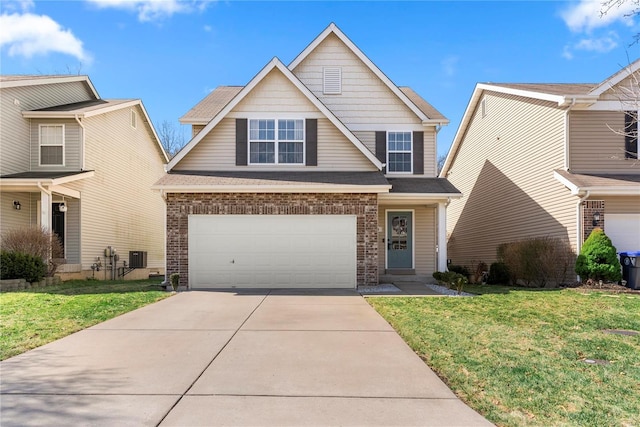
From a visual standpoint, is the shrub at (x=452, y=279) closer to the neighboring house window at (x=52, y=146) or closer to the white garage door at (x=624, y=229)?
the white garage door at (x=624, y=229)

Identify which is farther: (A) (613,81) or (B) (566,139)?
(B) (566,139)

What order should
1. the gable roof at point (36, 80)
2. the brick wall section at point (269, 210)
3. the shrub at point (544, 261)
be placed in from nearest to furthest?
1. the brick wall section at point (269, 210)
2. the shrub at point (544, 261)
3. the gable roof at point (36, 80)

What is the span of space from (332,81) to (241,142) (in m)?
4.41

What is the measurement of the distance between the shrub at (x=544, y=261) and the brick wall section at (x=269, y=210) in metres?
4.96

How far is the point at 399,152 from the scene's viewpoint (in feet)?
54.7

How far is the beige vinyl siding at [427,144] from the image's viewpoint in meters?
16.6

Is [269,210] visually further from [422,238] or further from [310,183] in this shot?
[422,238]

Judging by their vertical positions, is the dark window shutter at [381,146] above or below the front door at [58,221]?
above

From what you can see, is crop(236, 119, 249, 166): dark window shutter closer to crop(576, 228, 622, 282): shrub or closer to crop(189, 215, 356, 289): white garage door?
crop(189, 215, 356, 289): white garage door

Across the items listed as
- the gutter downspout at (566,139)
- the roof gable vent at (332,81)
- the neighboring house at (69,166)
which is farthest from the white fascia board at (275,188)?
the gutter downspout at (566,139)

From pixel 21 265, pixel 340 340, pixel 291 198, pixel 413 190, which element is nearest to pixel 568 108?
pixel 413 190

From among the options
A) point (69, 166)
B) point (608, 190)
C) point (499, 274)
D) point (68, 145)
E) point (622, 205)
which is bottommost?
point (499, 274)

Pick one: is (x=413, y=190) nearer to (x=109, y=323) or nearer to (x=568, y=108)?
(x=568, y=108)

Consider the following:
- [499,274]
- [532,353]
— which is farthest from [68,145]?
[532,353]
